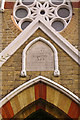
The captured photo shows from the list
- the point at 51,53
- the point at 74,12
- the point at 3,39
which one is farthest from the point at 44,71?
the point at 74,12

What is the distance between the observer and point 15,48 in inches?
322

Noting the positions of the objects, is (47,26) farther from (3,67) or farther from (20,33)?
(3,67)

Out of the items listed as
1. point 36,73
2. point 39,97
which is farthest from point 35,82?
point 39,97

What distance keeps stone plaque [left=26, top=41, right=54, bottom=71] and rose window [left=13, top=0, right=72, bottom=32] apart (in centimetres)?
122

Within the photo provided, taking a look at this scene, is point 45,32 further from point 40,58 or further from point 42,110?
point 42,110

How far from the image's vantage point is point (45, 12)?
9.50m

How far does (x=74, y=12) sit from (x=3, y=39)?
254 cm

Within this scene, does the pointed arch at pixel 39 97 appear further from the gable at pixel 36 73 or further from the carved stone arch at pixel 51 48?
the carved stone arch at pixel 51 48

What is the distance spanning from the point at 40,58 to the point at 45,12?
2.13m

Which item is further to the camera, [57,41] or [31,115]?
[57,41]

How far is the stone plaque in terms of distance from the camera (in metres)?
7.88

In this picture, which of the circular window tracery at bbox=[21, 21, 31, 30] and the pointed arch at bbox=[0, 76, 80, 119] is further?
the circular window tracery at bbox=[21, 21, 31, 30]

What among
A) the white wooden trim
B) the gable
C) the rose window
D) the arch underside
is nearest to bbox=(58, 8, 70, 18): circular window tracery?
the rose window

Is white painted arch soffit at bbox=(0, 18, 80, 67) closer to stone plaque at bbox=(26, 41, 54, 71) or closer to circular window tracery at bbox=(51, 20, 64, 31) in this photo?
stone plaque at bbox=(26, 41, 54, 71)
